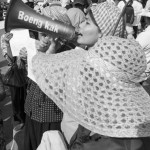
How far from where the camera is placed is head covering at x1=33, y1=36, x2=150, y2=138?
1.28 m

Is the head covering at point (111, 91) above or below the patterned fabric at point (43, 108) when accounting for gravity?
above

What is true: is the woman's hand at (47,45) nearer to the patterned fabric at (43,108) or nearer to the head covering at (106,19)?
the patterned fabric at (43,108)

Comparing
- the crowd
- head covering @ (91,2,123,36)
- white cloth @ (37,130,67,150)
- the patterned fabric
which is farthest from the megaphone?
white cloth @ (37,130,67,150)

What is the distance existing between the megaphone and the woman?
2.98ft

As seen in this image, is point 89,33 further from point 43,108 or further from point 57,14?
point 43,108

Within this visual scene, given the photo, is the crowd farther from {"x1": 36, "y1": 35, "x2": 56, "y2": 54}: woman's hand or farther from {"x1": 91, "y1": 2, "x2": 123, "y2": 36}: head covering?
{"x1": 36, "y1": 35, "x2": 56, "y2": 54}: woman's hand

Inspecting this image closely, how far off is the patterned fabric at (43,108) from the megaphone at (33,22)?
571mm

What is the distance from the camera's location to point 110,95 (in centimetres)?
129

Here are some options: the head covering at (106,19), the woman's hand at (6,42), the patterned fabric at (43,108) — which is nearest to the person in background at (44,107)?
the patterned fabric at (43,108)

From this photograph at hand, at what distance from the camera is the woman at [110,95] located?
1.28m

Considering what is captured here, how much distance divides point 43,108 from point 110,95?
1.41 m

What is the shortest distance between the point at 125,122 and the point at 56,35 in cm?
124

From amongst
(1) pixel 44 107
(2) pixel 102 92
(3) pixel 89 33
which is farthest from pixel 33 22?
(2) pixel 102 92

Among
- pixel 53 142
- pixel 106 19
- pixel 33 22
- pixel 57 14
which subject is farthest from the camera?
pixel 57 14
